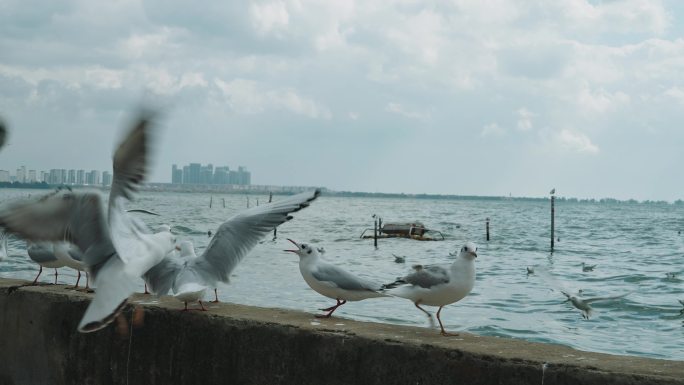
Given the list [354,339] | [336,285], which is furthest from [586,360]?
[336,285]

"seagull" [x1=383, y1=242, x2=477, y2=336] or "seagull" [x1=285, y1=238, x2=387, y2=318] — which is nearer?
"seagull" [x1=383, y1=242, x2=477, y2=336]

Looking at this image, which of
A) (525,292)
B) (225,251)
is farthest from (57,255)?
(525,292)

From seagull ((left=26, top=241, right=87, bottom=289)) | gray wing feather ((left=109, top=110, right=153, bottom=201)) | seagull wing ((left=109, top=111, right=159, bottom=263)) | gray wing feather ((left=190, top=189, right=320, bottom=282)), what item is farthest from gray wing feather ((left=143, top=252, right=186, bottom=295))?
seagull ((left=26, top=241, right=87, bottom=289))

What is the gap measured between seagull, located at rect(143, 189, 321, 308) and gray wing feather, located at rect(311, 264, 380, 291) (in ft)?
1.67

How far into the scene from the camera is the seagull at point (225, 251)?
5.58m

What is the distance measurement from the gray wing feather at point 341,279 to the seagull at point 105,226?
3.98 ft

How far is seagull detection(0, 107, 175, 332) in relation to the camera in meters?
4.67

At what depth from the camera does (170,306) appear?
5434 millimetres

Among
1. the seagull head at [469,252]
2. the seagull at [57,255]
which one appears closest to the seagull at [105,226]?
the seagull at [57,255]

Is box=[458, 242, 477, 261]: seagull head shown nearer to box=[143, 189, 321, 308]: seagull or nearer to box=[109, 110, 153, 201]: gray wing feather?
box=[143, 189, 321, 308]: seagull

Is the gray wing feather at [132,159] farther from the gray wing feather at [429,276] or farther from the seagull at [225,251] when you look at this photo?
the gray wing feather at [429,276]

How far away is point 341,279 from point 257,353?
4.05 feet

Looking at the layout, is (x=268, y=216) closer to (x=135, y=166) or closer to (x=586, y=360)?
(x=135, y=166)

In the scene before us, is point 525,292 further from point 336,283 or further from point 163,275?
point 163,275
